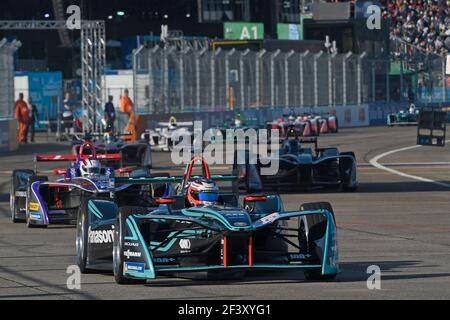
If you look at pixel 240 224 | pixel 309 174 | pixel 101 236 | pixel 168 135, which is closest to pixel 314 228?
pixel 240 224

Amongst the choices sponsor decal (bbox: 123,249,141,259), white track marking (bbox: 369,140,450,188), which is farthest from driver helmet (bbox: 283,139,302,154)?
sponsor decal (bbox: 123,249,141,259)

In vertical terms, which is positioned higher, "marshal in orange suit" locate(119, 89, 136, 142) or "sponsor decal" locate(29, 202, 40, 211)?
"marshal in orange suit" locate(119, 89, 136, 142)

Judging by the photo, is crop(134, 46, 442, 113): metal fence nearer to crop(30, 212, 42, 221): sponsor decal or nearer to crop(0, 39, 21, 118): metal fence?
crop(0, 39, 21, 118): metal fence

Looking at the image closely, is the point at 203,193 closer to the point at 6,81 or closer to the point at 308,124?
the point at 6,81

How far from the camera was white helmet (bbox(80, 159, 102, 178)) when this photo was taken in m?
18.1

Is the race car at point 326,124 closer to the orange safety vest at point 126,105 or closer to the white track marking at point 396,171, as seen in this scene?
the orange safety vest at point 126,105

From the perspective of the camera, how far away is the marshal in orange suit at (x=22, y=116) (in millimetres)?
43094

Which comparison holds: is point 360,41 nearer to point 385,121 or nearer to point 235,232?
point 385,121

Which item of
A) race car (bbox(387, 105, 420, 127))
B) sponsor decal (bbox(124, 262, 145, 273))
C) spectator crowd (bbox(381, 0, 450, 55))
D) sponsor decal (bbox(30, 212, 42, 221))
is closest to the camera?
sponsor decal (bbox(124, 262, 145, 273))

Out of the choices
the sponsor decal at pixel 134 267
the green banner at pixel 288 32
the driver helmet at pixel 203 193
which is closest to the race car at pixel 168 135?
the driver helmet at pixel 203 193

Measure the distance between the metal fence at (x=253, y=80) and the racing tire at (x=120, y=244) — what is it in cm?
3405

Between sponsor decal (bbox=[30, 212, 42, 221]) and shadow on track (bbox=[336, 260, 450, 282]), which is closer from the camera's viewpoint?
shadow on track (bbox=[336, 260, 450, 282])

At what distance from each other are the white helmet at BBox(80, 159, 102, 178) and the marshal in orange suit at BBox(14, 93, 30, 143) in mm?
24906
